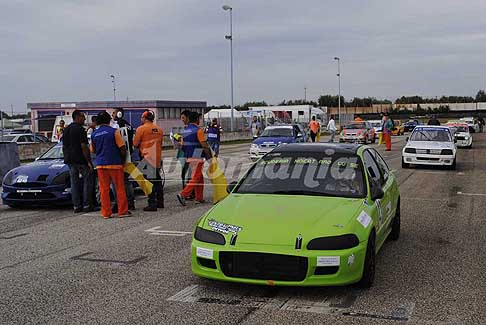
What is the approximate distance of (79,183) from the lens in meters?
10.6

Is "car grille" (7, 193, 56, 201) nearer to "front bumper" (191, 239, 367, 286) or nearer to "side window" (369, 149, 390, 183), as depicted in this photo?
"side window" (369, 149, 390, 183)

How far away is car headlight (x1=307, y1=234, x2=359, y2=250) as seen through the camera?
511cm

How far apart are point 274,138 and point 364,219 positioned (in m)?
17.9

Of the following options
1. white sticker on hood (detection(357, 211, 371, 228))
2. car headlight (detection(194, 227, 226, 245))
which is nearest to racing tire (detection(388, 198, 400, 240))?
white sticker on hood (detection(357, 211, 371, 228))

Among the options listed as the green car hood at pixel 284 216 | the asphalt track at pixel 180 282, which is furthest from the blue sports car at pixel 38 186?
the green car hood at pixel 284 216

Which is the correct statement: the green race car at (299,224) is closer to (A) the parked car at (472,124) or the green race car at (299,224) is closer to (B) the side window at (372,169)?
(B) the side window at (372,169)

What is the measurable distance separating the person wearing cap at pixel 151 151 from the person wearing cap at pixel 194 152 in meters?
0.61

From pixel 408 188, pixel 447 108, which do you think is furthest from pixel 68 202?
pixel 447 108

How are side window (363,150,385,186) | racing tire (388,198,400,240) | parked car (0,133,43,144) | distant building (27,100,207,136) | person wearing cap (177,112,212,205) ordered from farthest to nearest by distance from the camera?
distant building (27,100,207,136) < parked car (0,133,43,144) < person wearing cap (177,112,212,205) < racing tire (388,198,400,240) < side window (363,150,385,186)

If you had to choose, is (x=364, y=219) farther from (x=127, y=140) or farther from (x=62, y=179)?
(x=62, y=179)

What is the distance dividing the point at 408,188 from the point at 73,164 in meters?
7.73

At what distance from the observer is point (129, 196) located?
429 inches

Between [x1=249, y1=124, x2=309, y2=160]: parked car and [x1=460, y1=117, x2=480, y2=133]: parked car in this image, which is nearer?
[x1=249, y1=124, x2=309, y2=160]: parked car

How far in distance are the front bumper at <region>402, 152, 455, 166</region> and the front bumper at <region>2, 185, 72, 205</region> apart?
12.0m
